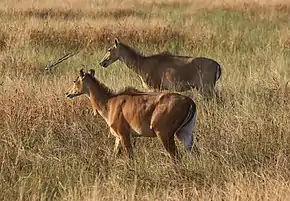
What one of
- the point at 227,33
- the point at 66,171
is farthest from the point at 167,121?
the point at 227,33

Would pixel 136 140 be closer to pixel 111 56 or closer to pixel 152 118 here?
pixel 152 118

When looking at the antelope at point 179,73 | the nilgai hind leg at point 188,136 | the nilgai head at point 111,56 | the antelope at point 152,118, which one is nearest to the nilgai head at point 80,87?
the antelope at point 152,118

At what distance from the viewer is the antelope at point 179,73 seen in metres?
10.0

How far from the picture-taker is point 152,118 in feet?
21.7

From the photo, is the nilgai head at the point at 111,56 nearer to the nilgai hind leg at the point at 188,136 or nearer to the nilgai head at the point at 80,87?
the nilgai head at the point at 80,87

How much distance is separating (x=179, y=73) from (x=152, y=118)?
141 inches

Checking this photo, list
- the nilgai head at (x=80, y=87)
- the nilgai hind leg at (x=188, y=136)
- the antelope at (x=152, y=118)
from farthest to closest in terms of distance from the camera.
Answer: the nilgai head at (x=80, y=87)
the nilgai hind leg at (x=188, y=136)
the antelope at (x=152, y=118)

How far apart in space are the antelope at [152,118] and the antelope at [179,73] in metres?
2.94

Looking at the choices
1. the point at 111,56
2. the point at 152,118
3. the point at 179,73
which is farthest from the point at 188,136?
the point at 111,56

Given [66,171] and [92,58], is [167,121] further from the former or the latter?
[92,58]

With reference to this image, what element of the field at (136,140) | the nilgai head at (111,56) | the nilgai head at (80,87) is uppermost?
the nilgai head at (80,87)

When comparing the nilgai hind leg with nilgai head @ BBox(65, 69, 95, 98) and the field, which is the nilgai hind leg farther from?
nilgai head @ BBox(65, 69, 95, 98)

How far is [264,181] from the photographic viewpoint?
562 cm

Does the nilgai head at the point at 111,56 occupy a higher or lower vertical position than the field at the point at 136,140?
higher
